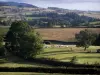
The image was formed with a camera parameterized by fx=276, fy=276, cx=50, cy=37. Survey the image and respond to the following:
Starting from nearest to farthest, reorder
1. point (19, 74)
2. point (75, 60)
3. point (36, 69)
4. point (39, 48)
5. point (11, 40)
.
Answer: point (19, 74)
point (36, 69)
point (75, 60)
point (39, 48)
point (11, 40)

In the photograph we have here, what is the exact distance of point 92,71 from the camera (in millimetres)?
54781

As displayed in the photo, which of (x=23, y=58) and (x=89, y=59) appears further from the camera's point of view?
(x=23, y=58)

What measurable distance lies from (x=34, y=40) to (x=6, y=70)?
77.0ft

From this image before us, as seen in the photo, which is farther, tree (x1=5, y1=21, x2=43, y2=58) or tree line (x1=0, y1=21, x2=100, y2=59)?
tree line (x1=0, y1=21, x2=100, y2=59)

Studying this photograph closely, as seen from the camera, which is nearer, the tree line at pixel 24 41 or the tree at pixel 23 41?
the tree at pixel 23 41

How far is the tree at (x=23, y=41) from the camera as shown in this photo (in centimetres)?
7806

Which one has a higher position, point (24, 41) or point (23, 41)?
point (24, 41)

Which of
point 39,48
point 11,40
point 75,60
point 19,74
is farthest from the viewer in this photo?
point 11,40

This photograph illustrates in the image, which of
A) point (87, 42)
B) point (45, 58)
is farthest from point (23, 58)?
point (87, 42)

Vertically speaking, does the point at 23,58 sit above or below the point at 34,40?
below

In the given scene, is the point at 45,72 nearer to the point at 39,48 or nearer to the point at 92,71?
the point at 92,71

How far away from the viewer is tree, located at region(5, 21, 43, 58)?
78.1 meters

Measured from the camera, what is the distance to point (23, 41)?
82.6 metres

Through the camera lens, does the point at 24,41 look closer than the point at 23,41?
Yes
